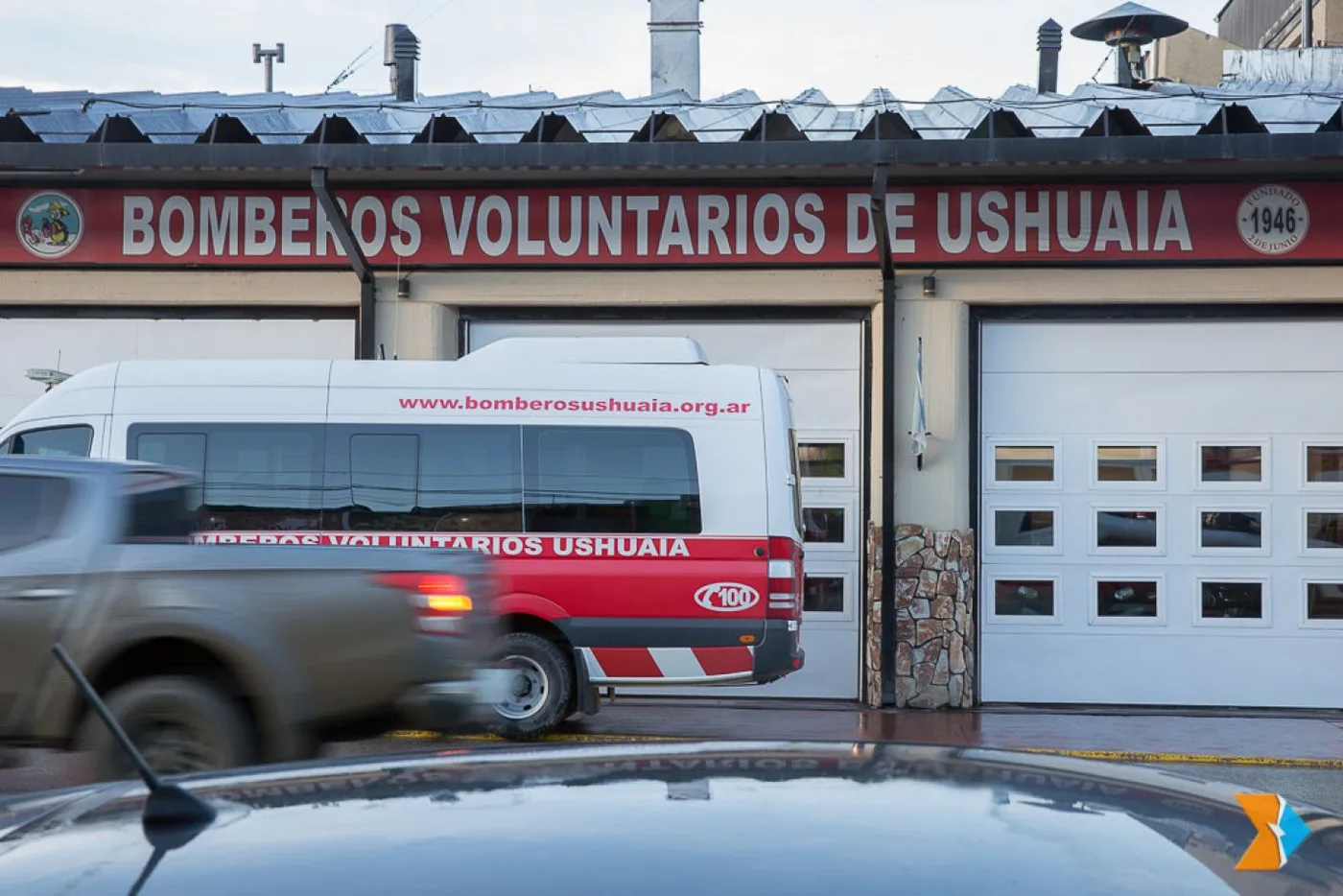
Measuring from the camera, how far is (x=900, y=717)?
522 inches

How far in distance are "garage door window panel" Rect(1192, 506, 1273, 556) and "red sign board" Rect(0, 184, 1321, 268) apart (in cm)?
220

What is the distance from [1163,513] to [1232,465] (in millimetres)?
720

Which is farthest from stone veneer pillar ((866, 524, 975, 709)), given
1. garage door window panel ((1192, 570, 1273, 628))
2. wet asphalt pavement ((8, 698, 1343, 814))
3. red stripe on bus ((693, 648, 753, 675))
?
red stripe on bus ((693, 648, 753, 675))

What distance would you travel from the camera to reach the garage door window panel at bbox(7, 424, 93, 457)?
449 inches

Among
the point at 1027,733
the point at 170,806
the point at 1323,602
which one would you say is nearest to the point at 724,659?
the point at 1027,733

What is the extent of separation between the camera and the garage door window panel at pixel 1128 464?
13.9 meters

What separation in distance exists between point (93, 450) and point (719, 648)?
4667mm

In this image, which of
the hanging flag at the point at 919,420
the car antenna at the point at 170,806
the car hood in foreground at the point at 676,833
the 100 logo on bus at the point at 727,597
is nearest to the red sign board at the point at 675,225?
the hanging flag at the point at 919,420

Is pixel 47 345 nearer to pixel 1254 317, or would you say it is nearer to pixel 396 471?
pixel 396 471

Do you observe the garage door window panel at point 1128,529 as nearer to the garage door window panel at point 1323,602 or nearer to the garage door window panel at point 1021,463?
the garage door window panel at point 1021,463

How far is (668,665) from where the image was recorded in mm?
11109

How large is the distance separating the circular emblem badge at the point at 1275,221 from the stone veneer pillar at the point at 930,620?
3.58 m

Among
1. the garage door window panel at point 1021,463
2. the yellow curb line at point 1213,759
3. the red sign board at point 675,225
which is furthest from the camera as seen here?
the garage door window panel at point 1021,463

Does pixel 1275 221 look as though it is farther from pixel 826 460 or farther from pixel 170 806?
pixel 170 806
